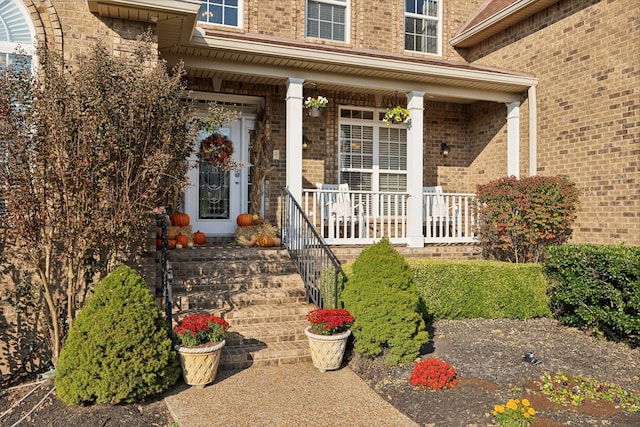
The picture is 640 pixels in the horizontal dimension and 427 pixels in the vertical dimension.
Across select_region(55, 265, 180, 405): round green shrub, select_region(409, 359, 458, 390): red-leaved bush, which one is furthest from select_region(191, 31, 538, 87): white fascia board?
select_region(409, 359, 458, 390): red-leaved bush

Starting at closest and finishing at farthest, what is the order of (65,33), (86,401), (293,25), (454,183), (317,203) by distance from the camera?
(86,401) → (65,33) → (317,203) → (293,25) → (454,183)

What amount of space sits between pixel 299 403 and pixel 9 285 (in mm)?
Result: 3681

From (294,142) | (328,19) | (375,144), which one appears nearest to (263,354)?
(294,142)

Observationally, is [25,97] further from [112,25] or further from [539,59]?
[539,59]

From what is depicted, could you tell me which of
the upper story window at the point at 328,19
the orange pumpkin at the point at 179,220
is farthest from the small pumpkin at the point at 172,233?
the upper story window at the point at 328,19

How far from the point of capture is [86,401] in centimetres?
433

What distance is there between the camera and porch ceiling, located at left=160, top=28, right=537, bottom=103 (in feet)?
24.6

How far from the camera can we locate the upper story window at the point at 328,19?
10.3 metres

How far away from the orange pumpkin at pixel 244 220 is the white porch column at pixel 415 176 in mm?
2864

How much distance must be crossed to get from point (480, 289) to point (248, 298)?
3.34 m

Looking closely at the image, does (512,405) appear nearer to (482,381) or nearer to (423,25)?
(482,381)

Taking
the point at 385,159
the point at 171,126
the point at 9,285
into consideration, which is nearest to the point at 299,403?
the point at 171,126

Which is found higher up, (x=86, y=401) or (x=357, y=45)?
(x=357, y=45)

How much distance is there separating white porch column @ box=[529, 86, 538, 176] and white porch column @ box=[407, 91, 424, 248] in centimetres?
221
